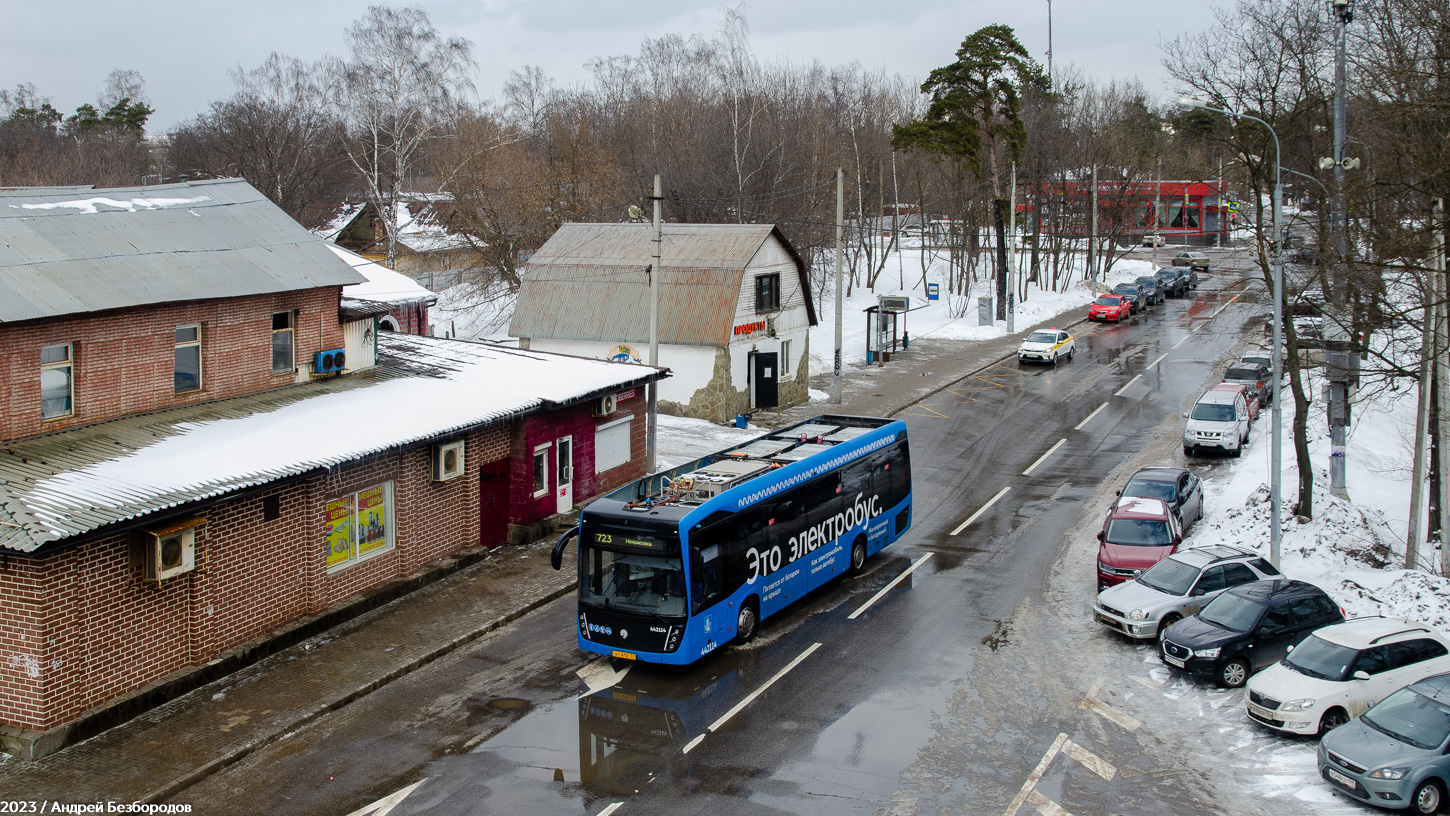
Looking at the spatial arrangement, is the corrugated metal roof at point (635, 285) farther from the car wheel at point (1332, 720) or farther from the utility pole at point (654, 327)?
the car wheel at point (1332, 720)

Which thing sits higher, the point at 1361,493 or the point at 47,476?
the point at 47,476

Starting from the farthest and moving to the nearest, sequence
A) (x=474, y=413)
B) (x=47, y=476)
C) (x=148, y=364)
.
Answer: (x=474, y=413) → (x=148, y=364) → (x=47, y=476)

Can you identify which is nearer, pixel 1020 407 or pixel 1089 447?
pixel 1089 447

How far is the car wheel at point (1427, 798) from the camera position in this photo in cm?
1260

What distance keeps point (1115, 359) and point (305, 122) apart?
56302mm

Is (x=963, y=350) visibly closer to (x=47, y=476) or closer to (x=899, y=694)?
(x=899, y=694)

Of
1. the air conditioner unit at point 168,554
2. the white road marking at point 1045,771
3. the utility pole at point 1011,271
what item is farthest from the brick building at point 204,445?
the utility pole at point 1011,271

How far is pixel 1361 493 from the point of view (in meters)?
26.5

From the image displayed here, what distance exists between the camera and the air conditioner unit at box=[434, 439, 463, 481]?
20.8 meters

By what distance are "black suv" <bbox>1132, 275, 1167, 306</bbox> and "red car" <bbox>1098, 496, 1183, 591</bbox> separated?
46988mm

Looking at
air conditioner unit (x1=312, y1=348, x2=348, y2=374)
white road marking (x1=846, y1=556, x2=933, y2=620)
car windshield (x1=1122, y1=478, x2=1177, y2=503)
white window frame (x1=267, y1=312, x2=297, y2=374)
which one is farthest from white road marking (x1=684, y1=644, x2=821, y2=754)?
white window frame (x1=267, y1=312, x2=297, y2=374)

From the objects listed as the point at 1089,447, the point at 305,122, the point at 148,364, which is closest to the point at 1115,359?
the point at 1089,447

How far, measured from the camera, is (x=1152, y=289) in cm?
6688

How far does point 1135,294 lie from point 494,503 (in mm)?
50856
